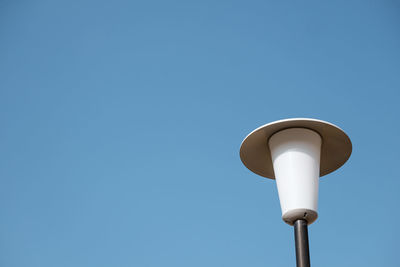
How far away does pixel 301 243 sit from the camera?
369cm

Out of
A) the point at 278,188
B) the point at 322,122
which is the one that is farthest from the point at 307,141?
the point at 278,188

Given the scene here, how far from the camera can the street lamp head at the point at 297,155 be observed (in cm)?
382

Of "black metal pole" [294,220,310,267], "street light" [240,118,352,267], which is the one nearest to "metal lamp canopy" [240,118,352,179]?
"street light" [240,118,352,267]

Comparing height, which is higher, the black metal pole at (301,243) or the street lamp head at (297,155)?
the street lamp head at (297,155)

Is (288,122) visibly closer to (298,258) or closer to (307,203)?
(307,203)

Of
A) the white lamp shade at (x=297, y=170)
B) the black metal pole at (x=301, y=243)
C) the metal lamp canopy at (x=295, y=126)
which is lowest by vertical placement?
the black metal pole at (x=301, y=243)

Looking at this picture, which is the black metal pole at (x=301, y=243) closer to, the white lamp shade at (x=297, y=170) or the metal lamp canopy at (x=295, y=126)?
the white lamp shade at (x=297, y=170)

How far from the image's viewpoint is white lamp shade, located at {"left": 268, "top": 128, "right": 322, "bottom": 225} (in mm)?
3801

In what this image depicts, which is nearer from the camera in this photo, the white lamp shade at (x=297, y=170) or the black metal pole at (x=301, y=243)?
the black metal pole at (x=301, y=243)

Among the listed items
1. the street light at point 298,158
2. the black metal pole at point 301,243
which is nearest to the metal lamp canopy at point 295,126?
the street light at point 298,158

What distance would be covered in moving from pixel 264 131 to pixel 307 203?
2.24ft

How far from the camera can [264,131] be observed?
13.5ft

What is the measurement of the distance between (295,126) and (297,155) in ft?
0.83

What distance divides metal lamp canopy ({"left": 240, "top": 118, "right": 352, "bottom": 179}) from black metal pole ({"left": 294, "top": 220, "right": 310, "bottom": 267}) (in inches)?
30.3
